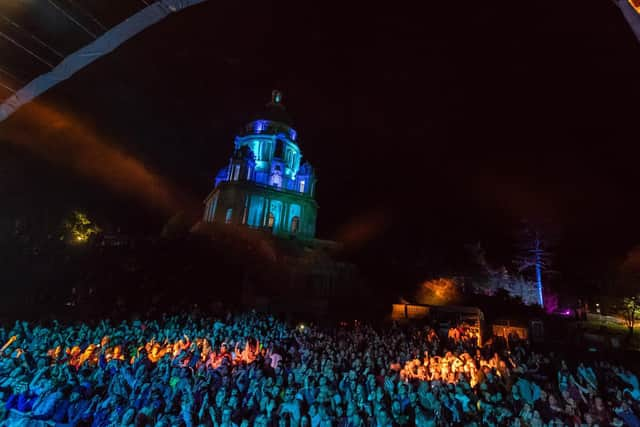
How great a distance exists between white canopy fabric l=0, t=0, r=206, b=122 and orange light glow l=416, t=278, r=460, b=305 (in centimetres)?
2843

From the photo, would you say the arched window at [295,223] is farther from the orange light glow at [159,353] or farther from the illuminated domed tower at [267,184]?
the orange light glow at [159,353]

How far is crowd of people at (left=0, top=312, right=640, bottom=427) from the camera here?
6.72 meters

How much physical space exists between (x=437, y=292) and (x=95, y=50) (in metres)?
29.6

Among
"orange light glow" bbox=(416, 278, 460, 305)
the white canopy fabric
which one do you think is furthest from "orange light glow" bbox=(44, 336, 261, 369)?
"orange light glow" bbox=(416, 278, 460, 305)

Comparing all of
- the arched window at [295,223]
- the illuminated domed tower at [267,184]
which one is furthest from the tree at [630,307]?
the arched window at [295,223]

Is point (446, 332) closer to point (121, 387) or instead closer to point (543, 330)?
point (543, 330)

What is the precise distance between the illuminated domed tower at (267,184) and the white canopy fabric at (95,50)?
35.9 meters

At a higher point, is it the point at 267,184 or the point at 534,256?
the point at 267,184

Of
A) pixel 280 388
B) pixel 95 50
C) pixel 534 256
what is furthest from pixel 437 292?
pixel 95 50

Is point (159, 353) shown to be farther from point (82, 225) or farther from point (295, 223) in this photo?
point (295, 223)

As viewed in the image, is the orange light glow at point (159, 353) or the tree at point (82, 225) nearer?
the orange light glow at point (159, 353)

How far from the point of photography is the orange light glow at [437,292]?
27703mm

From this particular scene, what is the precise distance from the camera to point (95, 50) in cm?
212

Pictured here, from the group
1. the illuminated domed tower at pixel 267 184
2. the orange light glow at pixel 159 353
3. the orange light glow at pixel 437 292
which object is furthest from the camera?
the illuminated domed tower at pixel 267 184
